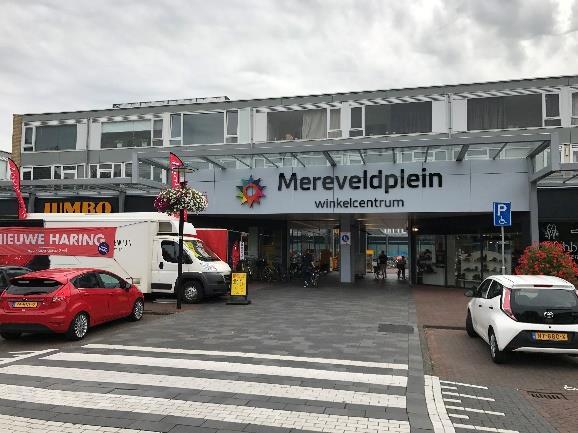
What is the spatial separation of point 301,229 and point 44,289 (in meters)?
22.5

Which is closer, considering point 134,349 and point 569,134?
point 134,349

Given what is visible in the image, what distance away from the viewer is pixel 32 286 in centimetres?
1016

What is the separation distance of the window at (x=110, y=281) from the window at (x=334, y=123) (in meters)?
17.3

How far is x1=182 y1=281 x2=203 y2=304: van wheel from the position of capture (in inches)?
660

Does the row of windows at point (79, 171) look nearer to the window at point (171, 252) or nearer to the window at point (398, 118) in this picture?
the window at point (171, 252)

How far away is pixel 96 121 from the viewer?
31.1 meters

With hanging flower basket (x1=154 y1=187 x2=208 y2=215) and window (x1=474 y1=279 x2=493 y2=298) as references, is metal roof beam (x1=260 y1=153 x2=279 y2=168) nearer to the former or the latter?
hanging flower basket (x1=154 y1=187 x2=208 y2=215)

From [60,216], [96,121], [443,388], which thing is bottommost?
[443,388]

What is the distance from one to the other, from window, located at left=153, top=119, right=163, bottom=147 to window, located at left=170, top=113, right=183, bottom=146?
2.40 feet

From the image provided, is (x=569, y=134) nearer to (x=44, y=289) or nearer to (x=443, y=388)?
(x=443, y=388)

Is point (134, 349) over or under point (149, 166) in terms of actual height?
under

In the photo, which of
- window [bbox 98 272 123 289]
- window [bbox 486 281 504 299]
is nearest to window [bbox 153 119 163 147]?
window [bbox 98 272 123 289]

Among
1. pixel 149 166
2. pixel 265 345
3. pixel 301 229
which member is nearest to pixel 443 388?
pixel 265 345

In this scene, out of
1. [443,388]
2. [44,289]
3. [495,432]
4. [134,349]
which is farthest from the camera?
[44,289]
